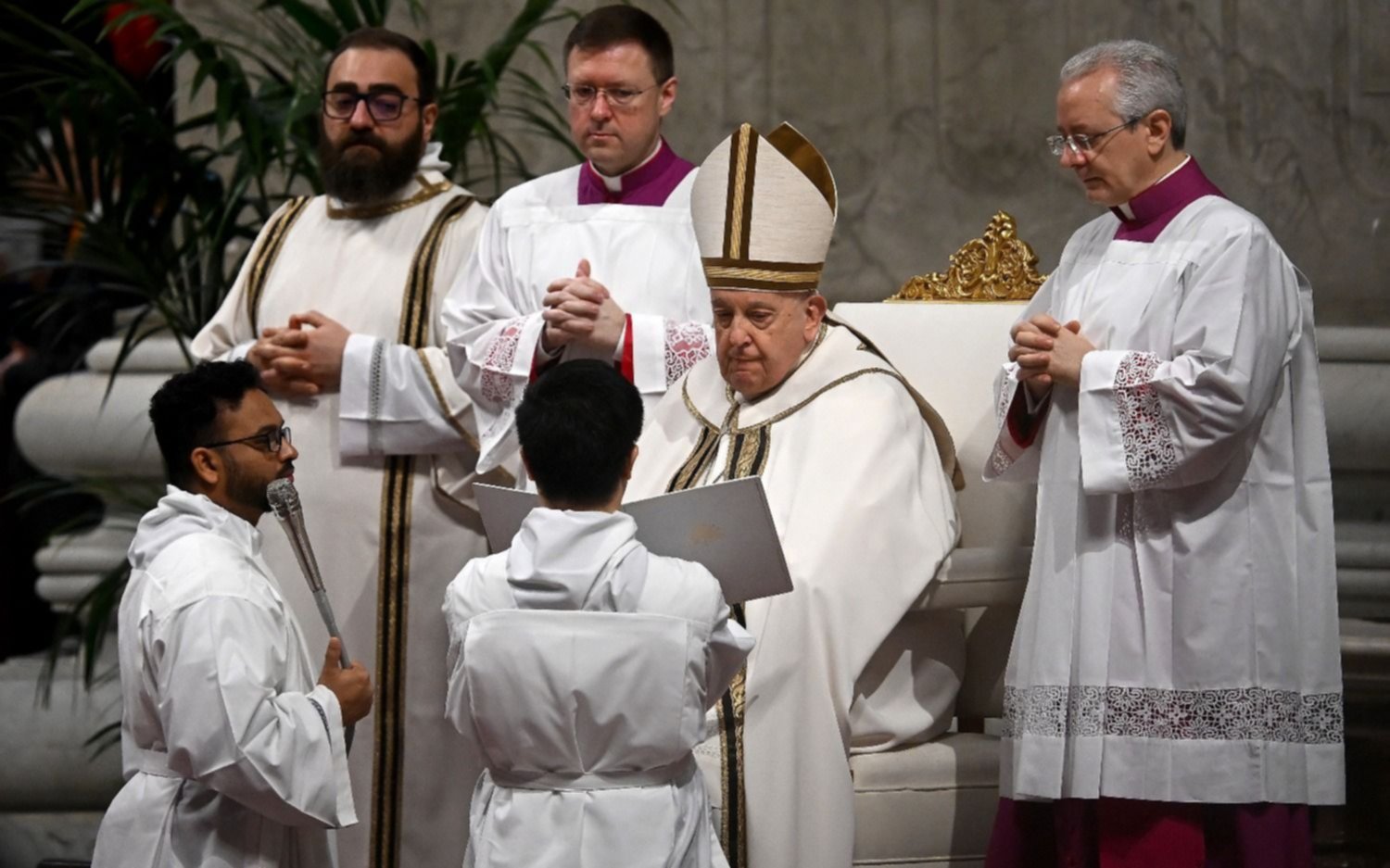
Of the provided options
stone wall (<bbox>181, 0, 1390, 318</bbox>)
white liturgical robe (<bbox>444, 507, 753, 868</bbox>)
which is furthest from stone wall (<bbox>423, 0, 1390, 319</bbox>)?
white liturgical robe (<bbox>444, 507, 753, 868</bbox>)

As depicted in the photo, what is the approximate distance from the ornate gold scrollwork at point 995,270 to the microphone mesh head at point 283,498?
2044mm

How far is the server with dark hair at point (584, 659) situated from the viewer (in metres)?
3.10

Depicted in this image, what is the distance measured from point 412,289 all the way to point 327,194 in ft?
1.25

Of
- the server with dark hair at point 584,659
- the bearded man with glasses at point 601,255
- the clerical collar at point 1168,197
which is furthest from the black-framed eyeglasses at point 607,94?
the server with dark hair at point 584,659

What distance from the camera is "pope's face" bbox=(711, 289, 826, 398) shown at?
14.2 feet

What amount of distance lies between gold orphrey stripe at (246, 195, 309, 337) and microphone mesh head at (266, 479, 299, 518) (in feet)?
5.38

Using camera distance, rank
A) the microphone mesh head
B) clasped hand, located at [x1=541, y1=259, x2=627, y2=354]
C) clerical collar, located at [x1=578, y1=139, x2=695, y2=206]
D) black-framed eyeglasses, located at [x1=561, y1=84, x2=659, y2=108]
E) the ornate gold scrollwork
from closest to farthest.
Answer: the microphone mesh head, clasped hand, located at [x1=541, y1=259, x2=627, y2=354], black-framed eyeglasses, located at [x1=561, y1=84, x2=659, y2=108], clerical collar, located at [x1=578, y1=139, x2=695, y2=206], the ornate gold scrollwork

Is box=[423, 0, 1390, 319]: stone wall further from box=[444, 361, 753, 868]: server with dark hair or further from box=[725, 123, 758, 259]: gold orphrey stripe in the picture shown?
box=[444, 361, 753, 868]: server with dark hair

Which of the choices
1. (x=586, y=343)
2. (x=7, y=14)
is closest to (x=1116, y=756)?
(x=586, y=343)

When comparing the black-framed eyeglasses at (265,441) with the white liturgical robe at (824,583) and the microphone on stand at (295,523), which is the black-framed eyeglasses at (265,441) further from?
the white liturgical robe at (824,583)

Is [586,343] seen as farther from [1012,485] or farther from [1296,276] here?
[1296,276]

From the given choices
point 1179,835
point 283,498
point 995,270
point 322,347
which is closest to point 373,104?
point 322,347

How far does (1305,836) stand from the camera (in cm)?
394

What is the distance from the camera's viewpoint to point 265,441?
3600mm
